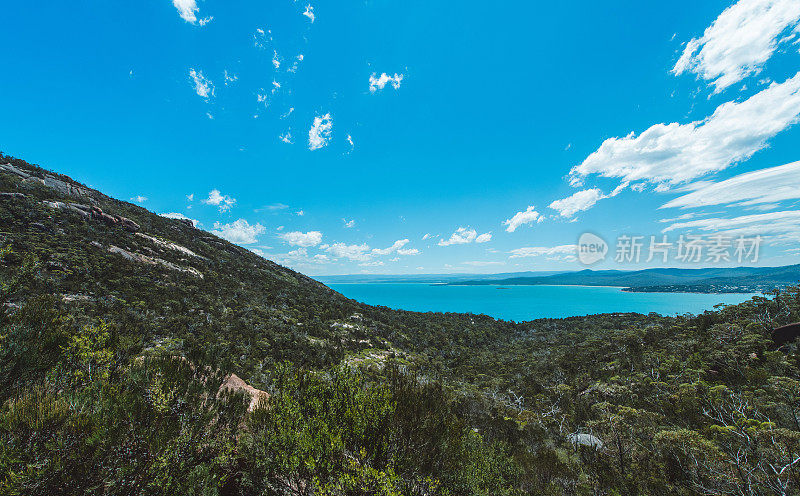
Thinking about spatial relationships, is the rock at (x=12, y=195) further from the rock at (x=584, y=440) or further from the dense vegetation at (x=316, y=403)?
the rock at (x=584, y=440)

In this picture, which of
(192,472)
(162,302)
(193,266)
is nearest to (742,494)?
(192,472)

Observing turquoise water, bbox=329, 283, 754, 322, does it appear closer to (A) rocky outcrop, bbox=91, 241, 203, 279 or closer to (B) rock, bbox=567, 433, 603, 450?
(A) rocky outcrop, bbox=91, 241, 203, 279

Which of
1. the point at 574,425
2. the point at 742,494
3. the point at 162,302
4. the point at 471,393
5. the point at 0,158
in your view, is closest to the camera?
the point at 742,494

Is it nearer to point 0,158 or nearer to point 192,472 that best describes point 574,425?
point 192,472

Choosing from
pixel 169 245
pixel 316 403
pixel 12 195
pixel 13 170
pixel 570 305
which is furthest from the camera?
pixel 570 305

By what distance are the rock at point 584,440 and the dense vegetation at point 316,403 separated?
177 millimetres

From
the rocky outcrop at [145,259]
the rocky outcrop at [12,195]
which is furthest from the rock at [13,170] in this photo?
the rocky outcrop at [145,259]

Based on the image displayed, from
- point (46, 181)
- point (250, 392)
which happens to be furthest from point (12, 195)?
point (250, 392)

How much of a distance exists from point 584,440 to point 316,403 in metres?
12.1

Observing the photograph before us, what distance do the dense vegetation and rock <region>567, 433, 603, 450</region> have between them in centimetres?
18

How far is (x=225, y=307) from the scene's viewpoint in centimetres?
2308

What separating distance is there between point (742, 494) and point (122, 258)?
120ft

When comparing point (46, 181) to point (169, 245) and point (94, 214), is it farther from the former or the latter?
point (169, 245)

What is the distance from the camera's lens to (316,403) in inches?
195
